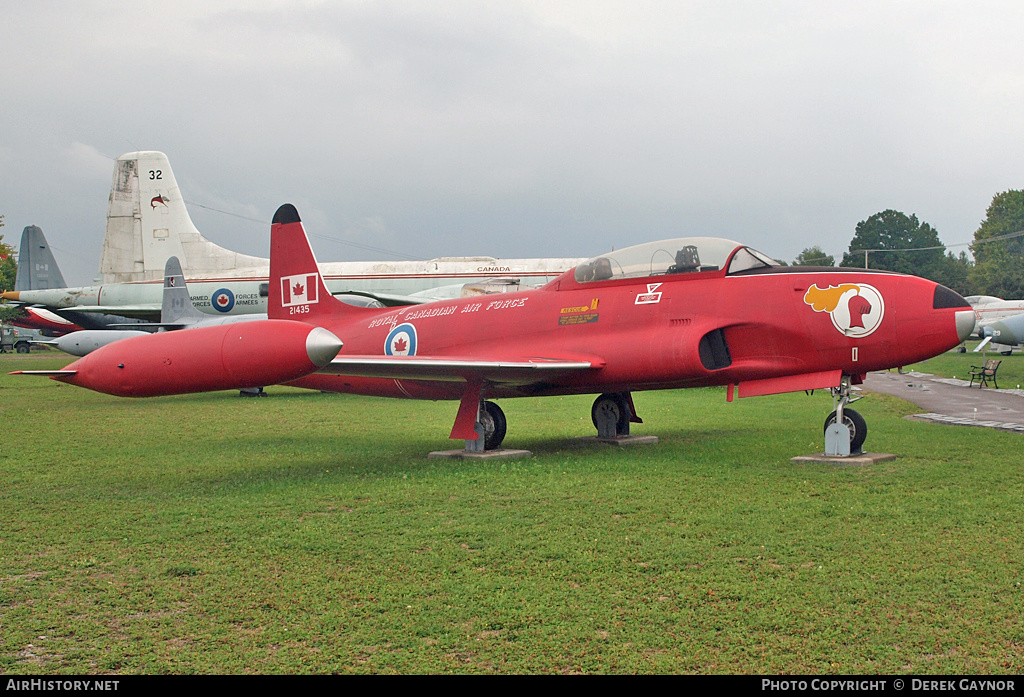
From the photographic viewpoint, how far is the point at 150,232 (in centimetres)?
3425

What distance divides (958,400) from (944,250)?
9017 cm

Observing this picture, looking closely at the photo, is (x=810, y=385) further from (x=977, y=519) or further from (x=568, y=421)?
(x=568, y=421)

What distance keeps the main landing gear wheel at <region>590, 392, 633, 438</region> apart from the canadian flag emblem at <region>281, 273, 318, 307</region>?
17.0 feet

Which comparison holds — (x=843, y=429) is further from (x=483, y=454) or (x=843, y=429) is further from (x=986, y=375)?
(x=986, y=375)

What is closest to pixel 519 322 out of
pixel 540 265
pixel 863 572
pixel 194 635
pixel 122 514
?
pixel 122 514

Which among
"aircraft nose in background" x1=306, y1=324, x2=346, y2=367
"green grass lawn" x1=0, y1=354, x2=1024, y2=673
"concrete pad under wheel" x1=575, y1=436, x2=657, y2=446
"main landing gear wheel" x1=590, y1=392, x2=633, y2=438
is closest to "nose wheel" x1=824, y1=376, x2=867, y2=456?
"green grass lawn" x1=0, y1=354, x2=1024, y2=673

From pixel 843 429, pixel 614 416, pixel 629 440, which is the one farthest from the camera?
pixel 614 416

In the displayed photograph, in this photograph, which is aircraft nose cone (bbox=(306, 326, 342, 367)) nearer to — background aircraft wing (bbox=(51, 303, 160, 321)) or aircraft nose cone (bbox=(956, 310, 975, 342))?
aircraft nose cone (bbox=(956, 310, 975, 342))

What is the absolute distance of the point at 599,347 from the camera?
10391 mm

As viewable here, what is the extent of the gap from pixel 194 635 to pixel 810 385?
7345mm

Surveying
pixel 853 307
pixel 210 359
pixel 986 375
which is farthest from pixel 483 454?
pixel 986 375

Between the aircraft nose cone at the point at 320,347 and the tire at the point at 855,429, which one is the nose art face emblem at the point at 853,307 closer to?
the tire at the point at 855,429

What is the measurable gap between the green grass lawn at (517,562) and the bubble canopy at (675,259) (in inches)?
92.1

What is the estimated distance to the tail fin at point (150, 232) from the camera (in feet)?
112
